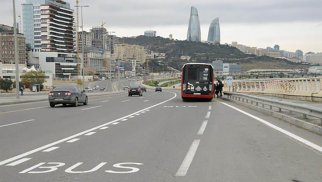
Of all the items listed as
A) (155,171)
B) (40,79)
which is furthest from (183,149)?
(40,79)

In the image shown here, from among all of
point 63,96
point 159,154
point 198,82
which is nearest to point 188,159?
point 159,154

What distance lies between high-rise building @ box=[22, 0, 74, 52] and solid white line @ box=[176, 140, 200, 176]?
488ft

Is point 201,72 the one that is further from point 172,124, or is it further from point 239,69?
point 239,69

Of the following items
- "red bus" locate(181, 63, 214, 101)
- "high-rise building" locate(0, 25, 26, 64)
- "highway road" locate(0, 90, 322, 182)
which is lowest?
"highway road" locate(0, 90, 322, 182)

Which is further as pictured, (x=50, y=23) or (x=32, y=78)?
(x=50, y=23)

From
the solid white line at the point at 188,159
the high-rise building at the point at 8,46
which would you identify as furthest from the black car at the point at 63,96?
the high-rise building at the point at 8,46

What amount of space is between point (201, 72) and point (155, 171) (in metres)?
30.0

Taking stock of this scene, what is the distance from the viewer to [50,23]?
166 m

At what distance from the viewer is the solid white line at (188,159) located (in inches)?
307

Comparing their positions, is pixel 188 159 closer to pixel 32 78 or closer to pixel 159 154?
pixel 159 154

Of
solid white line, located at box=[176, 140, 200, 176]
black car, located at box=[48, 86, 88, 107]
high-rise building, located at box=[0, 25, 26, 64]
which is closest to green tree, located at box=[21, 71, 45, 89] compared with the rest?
high-rise building, located at box=[0, 25, 26, 64]

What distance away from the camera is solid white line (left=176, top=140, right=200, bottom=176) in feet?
25.5

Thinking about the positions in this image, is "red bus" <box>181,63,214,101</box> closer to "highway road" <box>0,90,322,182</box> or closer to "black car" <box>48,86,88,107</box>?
"black car" <box>48,86,88,107</box>

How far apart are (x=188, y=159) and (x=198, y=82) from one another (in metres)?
28.2
